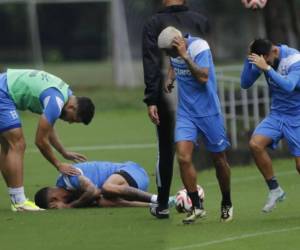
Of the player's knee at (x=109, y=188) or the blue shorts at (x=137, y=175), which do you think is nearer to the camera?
the player's knee at (x=109, y=188)

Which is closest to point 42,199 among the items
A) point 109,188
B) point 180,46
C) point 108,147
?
point 109,188

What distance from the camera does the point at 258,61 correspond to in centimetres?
1267

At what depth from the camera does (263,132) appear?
43.2 feet

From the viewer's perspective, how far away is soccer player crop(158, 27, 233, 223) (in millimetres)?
12602

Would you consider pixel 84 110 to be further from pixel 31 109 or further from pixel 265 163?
pixel 265 163

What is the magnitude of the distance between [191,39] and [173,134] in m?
1.10

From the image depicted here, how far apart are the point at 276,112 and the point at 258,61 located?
2.64ft

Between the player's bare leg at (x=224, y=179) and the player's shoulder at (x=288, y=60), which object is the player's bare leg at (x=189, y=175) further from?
the player's shoulder at (x=288, y=60)

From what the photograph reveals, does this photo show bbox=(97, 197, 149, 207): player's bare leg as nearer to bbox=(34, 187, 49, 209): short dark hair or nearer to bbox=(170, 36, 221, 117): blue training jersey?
bbox=(34, 187, 49, 209): short dark hair

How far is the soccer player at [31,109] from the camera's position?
14141mm

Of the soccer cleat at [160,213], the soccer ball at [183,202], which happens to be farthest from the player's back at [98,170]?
the soccer cleat at [160,213]

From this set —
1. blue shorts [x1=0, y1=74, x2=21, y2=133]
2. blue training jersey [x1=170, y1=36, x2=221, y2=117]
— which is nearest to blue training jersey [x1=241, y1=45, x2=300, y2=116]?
blue training jersey [x1=170, y1=36, x2=221, y2=117]

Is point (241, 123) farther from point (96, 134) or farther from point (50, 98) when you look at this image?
point (50, 98)

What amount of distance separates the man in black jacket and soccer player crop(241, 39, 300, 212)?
2.22 ft
